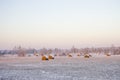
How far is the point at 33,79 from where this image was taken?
22.5m

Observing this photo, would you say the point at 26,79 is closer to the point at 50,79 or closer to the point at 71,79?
the point at 50,79

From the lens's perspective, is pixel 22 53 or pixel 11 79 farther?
pixel 22 53

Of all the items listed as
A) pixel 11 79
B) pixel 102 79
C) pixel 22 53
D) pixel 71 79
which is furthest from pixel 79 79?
pixel 22 53

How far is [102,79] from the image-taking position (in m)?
22.0

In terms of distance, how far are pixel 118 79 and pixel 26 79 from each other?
8.74 metres

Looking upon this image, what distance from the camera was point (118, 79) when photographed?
21422 millimetres

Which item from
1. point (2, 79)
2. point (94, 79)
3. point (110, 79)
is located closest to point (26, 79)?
point (2, 79)

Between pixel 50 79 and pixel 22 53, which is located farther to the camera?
pixel 22 53

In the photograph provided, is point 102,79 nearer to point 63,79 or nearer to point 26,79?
point 63,79

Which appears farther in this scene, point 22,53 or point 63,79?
point 22,53

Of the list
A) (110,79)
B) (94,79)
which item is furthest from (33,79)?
(110,79)

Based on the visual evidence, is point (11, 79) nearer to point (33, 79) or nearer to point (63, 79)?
point (33, 79)

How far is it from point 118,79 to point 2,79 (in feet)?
36.2

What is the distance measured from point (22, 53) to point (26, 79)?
157400mm
